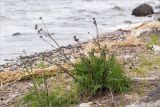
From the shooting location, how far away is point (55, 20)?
19.6 metres

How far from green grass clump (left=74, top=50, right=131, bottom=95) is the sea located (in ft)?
12.0

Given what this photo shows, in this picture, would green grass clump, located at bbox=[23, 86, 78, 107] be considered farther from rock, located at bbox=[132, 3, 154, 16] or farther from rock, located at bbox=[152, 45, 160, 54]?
rock, located at bbox=[132, 3, 154, 16]

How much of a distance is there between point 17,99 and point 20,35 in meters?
8.77

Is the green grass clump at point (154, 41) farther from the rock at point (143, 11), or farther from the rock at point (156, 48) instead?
the rock at point (143, 11)

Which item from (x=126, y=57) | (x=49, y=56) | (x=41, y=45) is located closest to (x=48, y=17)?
(x=41, y=45)

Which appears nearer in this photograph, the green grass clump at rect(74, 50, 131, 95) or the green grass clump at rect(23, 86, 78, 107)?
the green grass clump at rect(23, 86, 78, 107)

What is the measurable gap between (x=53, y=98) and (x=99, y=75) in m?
0.58

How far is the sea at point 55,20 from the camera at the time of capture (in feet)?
44.9

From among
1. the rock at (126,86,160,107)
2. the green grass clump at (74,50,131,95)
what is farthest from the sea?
the rock at (126,86,160,107)

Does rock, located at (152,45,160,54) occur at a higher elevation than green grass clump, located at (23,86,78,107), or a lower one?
higher

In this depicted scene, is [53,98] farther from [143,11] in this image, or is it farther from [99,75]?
[143,11]

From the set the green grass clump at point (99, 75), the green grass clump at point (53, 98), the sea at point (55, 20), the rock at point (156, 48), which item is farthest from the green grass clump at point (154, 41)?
the green grass clump at point (53, 98)

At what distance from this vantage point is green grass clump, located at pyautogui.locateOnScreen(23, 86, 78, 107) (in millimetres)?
5961

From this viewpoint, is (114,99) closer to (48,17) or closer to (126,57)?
(126,57)
